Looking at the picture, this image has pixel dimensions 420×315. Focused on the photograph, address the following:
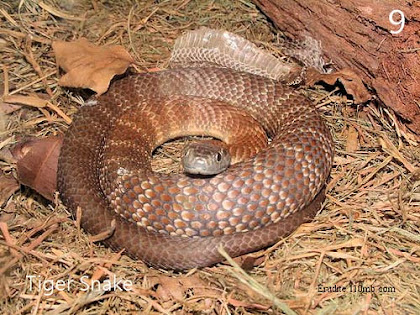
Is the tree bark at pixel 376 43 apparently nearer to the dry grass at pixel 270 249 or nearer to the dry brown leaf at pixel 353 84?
the dry brown leaf at pixel 353 84

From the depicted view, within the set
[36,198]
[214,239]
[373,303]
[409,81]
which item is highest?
[409,81]

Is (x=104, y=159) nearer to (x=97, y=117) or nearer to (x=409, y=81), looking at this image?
(x=97, y=117)

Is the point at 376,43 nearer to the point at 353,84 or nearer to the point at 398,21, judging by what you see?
the point at 398,21

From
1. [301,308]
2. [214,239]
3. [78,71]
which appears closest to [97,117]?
[78,71]

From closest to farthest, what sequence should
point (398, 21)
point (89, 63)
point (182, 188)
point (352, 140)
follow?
point (182, 188) → point (398, 21) → point (352, 140) → point (89, 63)

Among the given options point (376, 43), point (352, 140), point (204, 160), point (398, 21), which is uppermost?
point (398, 21)

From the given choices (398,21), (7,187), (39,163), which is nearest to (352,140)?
(398,21)

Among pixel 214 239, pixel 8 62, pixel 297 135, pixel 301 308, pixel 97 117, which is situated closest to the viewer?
pixel 301 308
